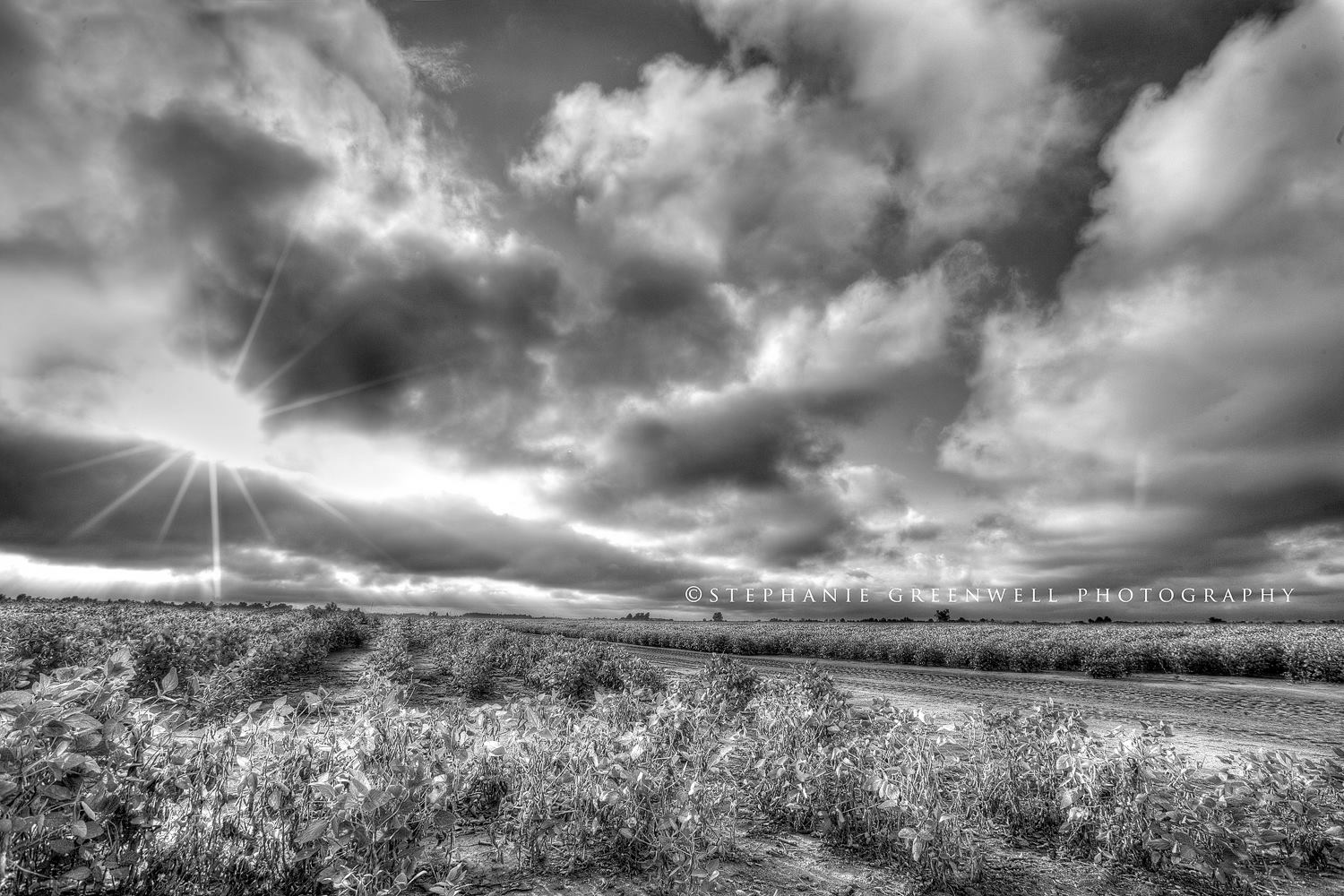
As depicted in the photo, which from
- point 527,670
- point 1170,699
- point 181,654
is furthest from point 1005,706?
point 181,654

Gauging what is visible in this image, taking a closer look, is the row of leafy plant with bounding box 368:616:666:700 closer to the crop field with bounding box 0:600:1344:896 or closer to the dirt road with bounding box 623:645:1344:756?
the dirt road with bounding box 623:645:1344:756

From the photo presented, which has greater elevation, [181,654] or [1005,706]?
[181,654]

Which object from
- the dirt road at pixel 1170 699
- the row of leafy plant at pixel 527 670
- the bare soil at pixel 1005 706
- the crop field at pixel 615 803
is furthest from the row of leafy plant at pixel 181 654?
the dirt road at pixel 1170 699

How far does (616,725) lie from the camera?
5.68 meters

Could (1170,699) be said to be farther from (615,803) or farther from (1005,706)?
(615,803)

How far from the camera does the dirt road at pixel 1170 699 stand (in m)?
13.5

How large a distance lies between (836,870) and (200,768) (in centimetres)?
457

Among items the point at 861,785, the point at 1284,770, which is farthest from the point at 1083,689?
the point at 861,785

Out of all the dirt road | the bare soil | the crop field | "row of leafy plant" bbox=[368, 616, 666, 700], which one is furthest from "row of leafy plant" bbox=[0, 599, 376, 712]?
the dirt road

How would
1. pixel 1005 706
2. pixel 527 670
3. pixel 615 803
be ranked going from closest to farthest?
pixel 615 803 < pixel 1005 706 < pixel 527 670

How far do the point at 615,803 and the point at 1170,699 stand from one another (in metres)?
24.6

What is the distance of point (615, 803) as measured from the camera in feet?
14.6

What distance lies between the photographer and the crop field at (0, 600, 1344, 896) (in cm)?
293

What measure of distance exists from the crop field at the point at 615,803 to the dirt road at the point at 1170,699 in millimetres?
4058
